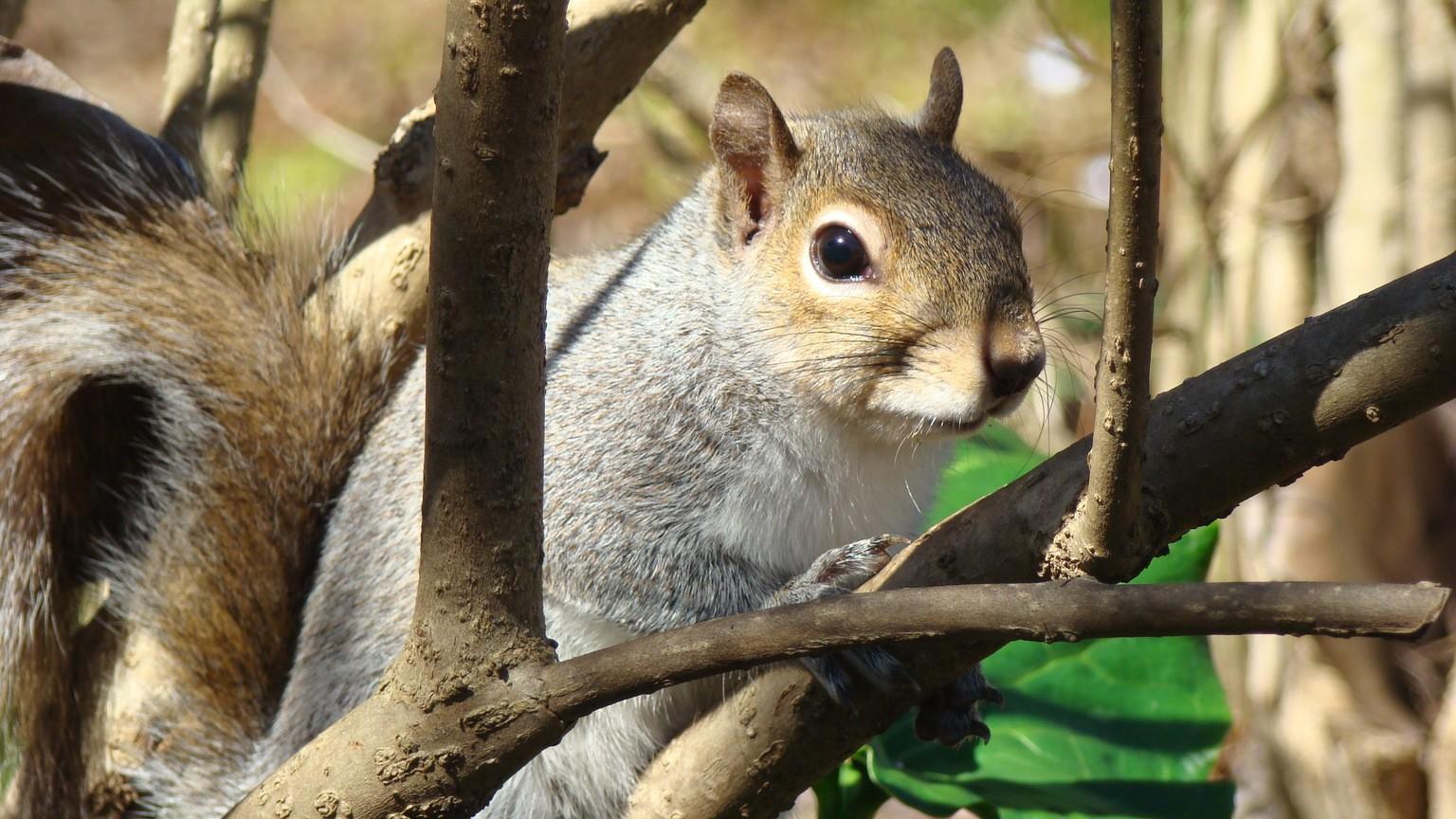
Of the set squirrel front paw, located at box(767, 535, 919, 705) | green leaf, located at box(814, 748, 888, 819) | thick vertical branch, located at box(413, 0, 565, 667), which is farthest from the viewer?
green leaf, located at box(814, 748, 888, 819)

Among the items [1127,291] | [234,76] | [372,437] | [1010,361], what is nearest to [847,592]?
[1010,361]

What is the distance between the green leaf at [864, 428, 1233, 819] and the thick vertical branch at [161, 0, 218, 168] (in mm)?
1185

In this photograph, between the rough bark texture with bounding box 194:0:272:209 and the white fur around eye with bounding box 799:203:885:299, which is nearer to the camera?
the white fur around eye with bounding box 799:203:885:299

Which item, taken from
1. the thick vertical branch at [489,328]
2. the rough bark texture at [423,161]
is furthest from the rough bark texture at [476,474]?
the rough bark texture at [423,161]

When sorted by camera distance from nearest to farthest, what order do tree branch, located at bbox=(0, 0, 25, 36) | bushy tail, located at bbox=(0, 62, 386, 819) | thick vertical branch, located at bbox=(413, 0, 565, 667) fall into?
1. thick vertical branch, located at bbox=(413, 0, 565, 667)
2. bushy tail, located at bbox=(0, 62, 386, 819)
3. tree branch, located at bbox=(0, 0, 25, 36)

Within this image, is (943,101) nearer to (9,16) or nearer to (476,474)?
(476,474)

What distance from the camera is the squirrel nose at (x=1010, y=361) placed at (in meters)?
1.35

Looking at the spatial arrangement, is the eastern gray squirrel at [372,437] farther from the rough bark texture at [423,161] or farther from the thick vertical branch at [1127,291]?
the thick vertical branch at [1127,291]

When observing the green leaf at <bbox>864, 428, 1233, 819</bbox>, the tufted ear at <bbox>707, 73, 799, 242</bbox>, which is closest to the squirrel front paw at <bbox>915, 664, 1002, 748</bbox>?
the green leaf at <bbox>864, 428, 1233, 819</bbox>

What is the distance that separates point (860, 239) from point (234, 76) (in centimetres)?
113

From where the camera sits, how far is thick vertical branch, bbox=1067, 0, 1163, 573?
790 mm

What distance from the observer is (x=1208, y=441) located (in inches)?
38.5

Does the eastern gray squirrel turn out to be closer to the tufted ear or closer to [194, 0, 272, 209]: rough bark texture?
the tufted ear

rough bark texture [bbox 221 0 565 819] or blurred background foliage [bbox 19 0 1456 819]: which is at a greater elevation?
blurred background foliage [bbox 19 0 1456 819]
